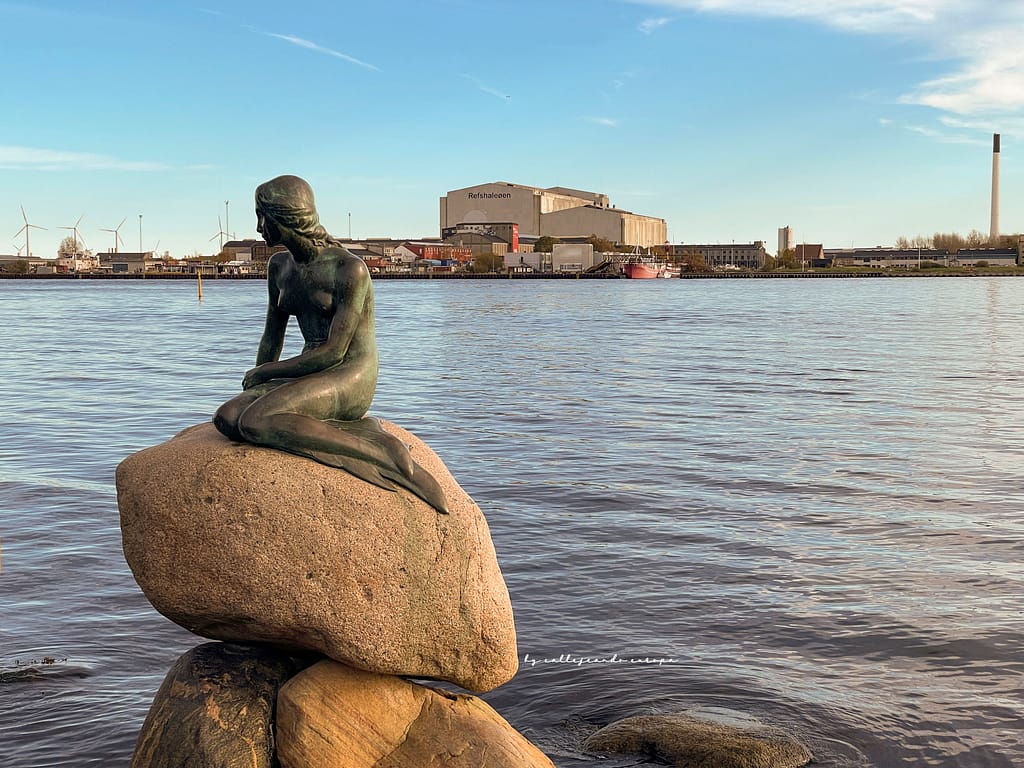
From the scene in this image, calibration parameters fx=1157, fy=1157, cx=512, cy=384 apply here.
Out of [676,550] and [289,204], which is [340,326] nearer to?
[289,204]

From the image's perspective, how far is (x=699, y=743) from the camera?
23.4 feet

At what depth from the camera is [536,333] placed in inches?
2026

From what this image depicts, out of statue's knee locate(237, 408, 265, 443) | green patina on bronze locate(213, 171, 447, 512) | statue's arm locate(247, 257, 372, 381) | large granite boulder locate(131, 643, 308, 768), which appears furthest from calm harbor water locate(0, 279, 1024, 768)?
statue's arm locate(247, 257, 372, 381)

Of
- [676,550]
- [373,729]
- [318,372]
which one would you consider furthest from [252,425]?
[676,550]

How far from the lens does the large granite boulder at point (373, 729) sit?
18.9 feet

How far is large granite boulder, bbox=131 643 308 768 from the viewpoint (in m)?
5.72

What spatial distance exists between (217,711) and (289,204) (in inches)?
104

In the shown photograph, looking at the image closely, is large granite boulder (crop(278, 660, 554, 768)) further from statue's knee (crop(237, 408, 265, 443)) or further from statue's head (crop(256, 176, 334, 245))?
statue's head (crop(256, 176, 334, 245))

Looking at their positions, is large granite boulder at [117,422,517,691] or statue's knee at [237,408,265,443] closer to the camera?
large granite boulder at [117,422,517,691]

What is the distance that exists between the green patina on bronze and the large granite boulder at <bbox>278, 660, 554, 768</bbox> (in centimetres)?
102

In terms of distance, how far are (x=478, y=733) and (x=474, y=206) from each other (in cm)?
18769

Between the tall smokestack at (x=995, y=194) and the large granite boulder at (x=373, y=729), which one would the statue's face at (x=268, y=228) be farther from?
the tall smokestack at (x=995, y=194)

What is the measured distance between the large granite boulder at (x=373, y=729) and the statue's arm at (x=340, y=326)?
1.55 meters

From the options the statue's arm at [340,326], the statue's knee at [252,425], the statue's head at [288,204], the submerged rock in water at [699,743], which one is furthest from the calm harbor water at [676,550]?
the statue's head at [288,204]
